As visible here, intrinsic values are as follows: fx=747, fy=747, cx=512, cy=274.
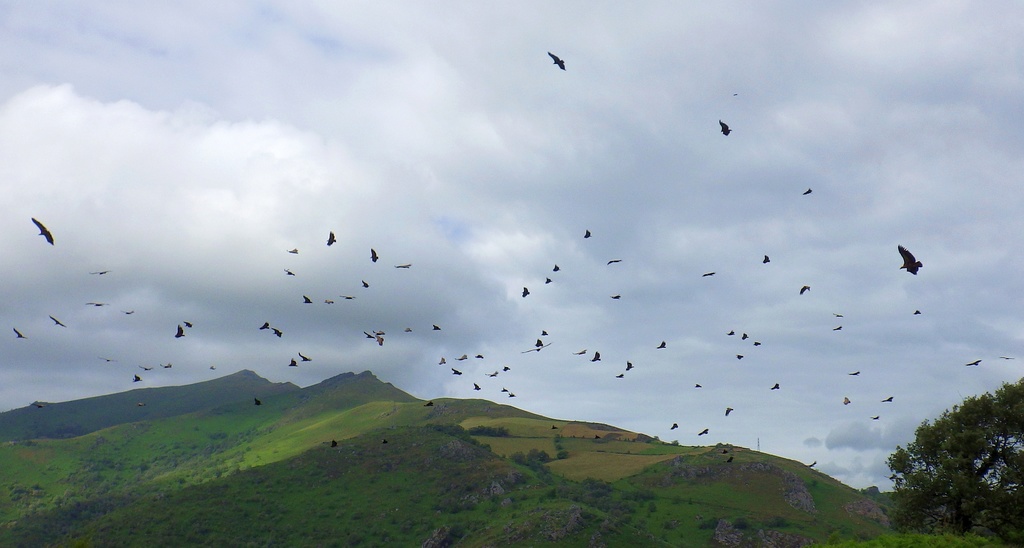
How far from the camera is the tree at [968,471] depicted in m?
55.6

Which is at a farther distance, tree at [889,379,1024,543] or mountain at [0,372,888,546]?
mountain at [0,372,888,546]

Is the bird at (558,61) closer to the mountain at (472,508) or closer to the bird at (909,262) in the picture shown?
the bird at (909,262)

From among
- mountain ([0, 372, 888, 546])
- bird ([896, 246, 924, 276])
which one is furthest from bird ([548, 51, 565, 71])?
mountain ([0, 372, 888, 546])

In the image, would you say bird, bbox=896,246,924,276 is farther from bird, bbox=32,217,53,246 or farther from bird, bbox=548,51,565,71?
bird, bbox=32,217,53,246

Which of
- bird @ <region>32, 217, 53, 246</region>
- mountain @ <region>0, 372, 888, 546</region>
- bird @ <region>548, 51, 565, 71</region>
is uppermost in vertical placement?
bird @ <region>548, 51, 565, 71</region>

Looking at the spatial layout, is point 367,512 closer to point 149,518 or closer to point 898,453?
point 149,518

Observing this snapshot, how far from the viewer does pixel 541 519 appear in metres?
138

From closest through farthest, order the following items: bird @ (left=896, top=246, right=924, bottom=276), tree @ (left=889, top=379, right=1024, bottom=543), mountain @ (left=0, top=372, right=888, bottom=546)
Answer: bird @ (left=896, top=246, right=924, bottom=276)
tree @ (left=889, top=379, right=1024, bottom=543)
mountain @ (left=0, top=372, right=888, bottom=546)

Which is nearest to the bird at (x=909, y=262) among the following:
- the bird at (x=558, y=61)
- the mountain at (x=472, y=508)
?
the bird at (x=558, y=61)

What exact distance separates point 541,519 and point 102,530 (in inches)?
3549

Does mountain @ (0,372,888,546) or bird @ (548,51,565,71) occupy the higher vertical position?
bird @ (548,51,565,71)

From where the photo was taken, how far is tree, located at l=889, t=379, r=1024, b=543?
5562 cm

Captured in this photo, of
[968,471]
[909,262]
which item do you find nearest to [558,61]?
[909,262]

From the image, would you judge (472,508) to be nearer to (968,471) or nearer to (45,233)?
(968,471)
